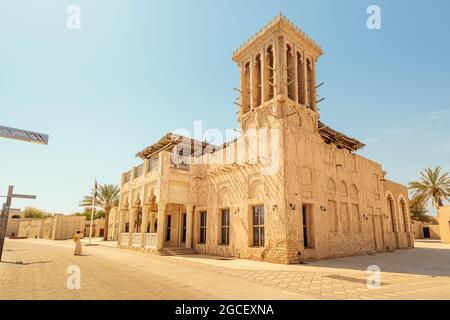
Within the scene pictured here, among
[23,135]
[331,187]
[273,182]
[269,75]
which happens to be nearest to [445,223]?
[331,187]

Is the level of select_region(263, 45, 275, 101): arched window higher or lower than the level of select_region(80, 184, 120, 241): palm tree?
higher

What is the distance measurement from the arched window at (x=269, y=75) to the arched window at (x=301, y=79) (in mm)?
2154

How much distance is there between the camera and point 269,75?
63.3 ft

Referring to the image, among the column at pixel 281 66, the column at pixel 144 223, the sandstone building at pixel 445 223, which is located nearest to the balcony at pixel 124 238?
the column at pixel 144 223

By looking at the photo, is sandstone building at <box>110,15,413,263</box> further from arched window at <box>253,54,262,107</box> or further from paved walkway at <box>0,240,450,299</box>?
paved walkway at <box>0,240,450,299</box>

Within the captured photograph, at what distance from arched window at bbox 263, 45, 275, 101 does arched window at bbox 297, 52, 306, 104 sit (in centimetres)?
215

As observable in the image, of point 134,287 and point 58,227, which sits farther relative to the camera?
point 58,227

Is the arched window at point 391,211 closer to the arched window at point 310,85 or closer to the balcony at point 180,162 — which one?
the arched window at point 310,85

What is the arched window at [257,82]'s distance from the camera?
1959 centimetres

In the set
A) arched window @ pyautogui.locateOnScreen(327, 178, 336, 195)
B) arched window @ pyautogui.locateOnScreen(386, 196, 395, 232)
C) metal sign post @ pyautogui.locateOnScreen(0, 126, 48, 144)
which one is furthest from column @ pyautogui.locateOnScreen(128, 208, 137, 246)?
arched window @ pyautogui.locateOnScreen(386, 196, 395, 232)

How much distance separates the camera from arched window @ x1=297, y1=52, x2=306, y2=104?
19.4m

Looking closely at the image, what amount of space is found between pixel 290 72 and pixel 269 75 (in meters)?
1.53

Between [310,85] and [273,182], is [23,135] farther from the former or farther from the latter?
[310,85]
